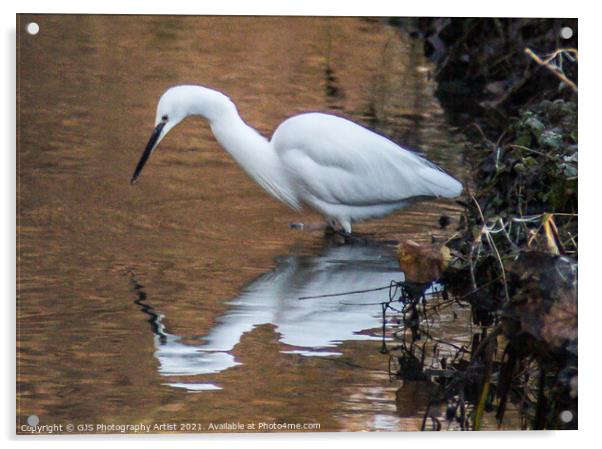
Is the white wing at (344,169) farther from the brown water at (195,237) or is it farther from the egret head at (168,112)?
the egret head at (168,112)

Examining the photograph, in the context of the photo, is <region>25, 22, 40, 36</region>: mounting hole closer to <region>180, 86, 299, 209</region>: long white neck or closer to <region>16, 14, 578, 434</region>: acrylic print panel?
<region>16, 14, 578, 434</region>: acrylic print panel

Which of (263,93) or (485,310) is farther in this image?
(263,93)

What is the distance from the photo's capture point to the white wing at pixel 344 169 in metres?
3.66

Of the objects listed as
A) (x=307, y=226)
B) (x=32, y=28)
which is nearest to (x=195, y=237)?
(x=307, y=226)

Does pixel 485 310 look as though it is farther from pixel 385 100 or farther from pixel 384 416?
pixel 385 100

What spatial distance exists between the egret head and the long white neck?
100 mm

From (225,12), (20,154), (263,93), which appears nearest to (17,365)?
(20,154)

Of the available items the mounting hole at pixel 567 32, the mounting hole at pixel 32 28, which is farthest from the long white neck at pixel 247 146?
the mounting hole at pixel 567 32

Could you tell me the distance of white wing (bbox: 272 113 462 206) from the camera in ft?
12.0

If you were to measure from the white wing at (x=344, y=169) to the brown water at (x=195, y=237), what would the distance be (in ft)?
0.27

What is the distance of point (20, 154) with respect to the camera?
268 centimetres

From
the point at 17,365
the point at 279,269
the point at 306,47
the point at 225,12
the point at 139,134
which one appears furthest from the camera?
the point at 139,134

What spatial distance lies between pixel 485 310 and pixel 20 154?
3.48ft

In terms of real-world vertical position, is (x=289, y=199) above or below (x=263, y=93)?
below
